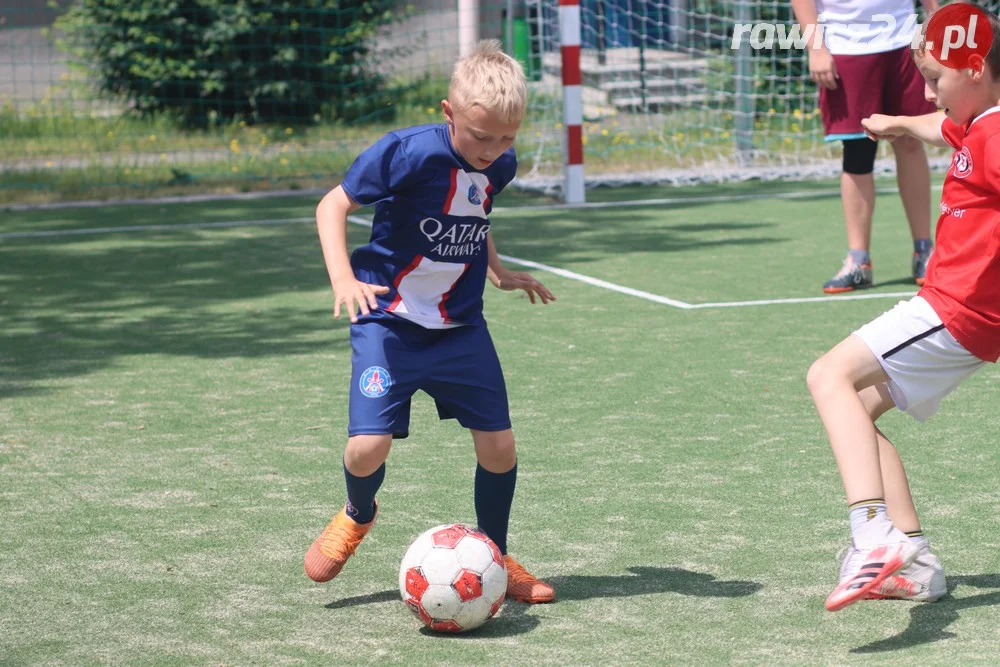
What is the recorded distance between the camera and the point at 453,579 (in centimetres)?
341

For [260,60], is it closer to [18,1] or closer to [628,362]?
[628,362]

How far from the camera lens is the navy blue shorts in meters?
3.63

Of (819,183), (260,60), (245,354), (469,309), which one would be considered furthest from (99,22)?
(469,309)

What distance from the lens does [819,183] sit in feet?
44.4

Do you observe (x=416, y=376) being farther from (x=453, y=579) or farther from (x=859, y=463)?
(x=859, y=463)

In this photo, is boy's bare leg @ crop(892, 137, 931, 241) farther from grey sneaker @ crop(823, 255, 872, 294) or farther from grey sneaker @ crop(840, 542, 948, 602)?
grey sneaker @ crop(840, 542, 948, 602)

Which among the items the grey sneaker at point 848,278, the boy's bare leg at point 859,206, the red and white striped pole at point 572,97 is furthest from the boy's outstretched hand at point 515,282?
the red and white striped pole at point 572,97

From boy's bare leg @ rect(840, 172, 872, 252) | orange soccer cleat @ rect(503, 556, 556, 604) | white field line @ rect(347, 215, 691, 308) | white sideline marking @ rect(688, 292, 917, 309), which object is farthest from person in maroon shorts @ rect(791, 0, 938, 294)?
orange soccer cleat @ rect(503, 556, 556, 604)

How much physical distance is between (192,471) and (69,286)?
13.7 ft

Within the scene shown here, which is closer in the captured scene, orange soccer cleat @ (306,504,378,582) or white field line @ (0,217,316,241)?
orange soccer cleat @ (306,504,378,582)

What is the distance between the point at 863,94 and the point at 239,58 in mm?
9912

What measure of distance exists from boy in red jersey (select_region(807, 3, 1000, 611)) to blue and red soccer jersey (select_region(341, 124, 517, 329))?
0.90m

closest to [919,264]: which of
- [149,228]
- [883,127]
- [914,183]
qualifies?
[914,183]

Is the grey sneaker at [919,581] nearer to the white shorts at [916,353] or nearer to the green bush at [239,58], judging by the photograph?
the white shorts at [916,353]
